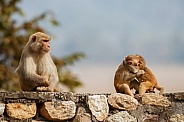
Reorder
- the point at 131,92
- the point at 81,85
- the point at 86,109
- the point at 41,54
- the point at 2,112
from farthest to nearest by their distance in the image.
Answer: the point at 81,85 → the point at 41,54 → the point at 131,92 → the point at 86,109 → the point at 2,112

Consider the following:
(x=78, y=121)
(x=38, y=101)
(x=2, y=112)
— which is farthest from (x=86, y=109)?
(x=2, y=112)

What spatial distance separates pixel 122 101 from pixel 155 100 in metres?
0.47

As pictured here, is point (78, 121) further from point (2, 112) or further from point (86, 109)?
point (2, 112)

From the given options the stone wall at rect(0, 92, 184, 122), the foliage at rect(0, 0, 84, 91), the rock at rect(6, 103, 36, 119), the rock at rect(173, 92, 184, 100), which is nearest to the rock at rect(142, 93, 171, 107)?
the stone wall at rect(0, 92, 184, 122)

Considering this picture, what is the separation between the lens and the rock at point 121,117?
617 cm

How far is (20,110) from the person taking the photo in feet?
19.1

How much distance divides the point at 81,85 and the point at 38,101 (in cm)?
1397

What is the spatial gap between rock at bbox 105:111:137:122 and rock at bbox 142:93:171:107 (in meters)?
0.29

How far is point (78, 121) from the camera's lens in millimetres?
6031

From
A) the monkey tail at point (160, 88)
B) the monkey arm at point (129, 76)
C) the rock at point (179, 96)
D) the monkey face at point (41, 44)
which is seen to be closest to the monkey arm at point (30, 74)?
the monkey face at point (41, 44)

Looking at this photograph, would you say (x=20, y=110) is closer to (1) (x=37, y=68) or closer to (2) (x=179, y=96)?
(1) (x=37, y=68)

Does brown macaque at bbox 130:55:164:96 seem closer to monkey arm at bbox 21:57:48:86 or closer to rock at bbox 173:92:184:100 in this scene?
rock at bbox 173:92:184:100

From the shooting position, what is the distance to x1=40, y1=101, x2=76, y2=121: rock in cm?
591

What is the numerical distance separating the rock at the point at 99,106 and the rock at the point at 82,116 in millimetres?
76
